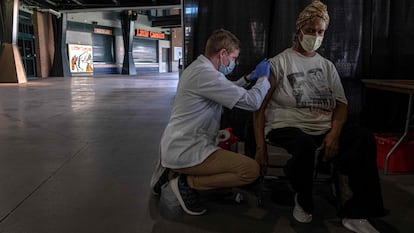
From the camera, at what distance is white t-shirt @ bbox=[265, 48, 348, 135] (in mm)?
1926

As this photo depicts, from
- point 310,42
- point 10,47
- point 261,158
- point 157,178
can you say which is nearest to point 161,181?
point 157,178

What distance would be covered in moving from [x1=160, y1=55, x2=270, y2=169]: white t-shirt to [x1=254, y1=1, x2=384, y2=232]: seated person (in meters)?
0.23

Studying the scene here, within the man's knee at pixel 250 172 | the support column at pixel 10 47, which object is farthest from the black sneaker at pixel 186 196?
the support column at pixel 10 47

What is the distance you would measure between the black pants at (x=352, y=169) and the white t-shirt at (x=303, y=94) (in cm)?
18

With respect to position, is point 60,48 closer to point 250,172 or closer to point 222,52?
point 222,52

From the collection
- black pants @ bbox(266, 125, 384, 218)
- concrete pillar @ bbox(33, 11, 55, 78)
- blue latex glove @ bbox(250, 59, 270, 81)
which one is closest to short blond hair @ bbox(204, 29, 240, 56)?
blue latex glove @ bbox(250, 59, 270, 81)

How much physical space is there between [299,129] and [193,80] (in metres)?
0.66

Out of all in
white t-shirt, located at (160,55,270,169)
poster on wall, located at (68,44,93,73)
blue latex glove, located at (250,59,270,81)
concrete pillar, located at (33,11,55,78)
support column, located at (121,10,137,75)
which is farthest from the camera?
support column, located at (121,10,137,75)

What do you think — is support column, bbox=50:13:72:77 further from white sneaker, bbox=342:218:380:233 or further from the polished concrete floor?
white sneaker, bbox=342:218:380:233

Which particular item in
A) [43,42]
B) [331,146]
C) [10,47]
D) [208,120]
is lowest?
[331,146]

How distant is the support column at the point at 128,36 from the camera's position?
2008 centimetres

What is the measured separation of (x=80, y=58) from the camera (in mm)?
18109

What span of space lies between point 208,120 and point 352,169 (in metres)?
0.79

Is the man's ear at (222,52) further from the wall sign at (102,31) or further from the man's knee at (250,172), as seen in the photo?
the wall sign at (102,31)
